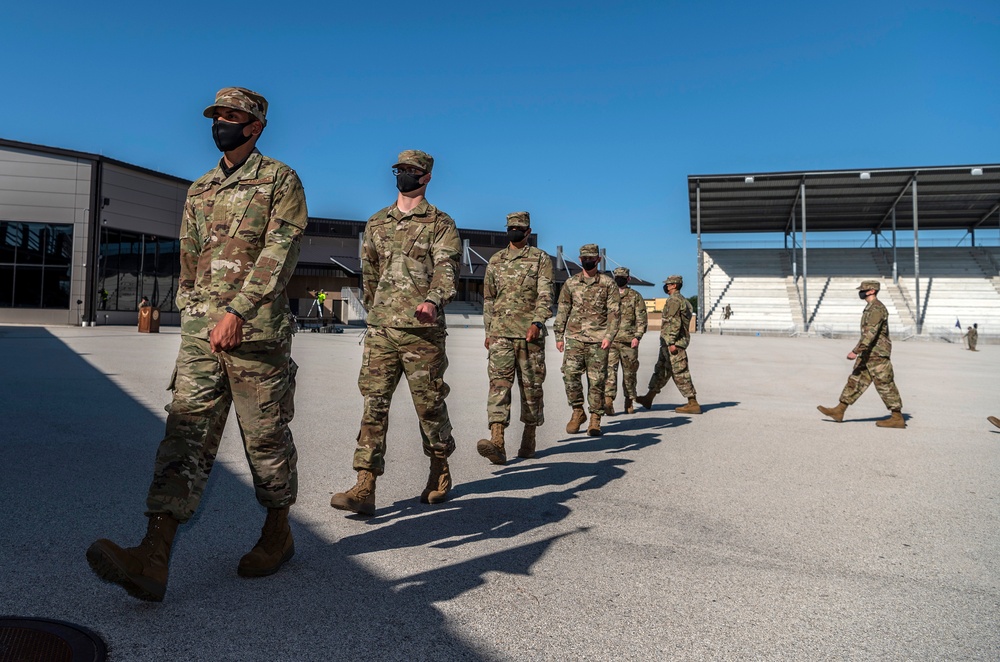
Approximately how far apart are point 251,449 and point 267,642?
78 centimetres

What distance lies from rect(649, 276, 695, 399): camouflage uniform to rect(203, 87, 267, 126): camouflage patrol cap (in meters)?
6.71

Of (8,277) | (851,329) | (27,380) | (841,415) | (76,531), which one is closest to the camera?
(76,531)

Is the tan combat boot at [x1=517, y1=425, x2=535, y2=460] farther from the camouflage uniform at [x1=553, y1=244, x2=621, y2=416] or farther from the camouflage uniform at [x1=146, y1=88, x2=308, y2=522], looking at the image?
the camouflage uniform at [x1=146, y1=88, x2=308, y2=522]

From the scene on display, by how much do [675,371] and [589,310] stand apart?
2.61m

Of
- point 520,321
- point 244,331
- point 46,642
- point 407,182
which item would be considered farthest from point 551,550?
point 520,321

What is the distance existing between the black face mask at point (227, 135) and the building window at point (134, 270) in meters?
31.2

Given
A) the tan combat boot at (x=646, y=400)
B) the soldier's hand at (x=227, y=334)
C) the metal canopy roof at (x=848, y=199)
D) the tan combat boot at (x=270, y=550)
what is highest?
the metal canopy roof at (x=848, y=199)

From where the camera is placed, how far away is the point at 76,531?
3.21 metres

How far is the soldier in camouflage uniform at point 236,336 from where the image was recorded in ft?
8.59

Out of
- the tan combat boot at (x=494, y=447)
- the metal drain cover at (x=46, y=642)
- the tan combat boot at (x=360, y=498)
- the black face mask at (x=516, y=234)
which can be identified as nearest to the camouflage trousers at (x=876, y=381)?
the black face mask at (x=516, y=234)

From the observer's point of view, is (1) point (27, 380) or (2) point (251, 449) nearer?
(2) point (251, 449)

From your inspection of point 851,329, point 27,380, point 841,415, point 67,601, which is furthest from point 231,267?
point 851,329

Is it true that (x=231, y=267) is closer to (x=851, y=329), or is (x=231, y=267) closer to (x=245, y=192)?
(x=245, y=192)

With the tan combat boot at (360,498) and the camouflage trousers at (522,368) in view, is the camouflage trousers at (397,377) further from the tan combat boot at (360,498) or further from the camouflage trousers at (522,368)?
the camouflage trousers at (522,368)
